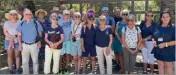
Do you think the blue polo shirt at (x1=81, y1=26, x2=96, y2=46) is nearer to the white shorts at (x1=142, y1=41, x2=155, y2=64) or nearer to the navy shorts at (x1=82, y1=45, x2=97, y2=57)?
the navy shorts at (x1=82, y1=45, x2=97, y2=57)

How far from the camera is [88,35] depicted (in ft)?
25.2

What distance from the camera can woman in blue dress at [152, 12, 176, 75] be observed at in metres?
6.65

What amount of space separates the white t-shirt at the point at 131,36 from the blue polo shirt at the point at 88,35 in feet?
2.27

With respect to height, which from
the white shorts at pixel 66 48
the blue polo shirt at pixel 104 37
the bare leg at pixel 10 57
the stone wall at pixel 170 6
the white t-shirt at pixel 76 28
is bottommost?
the bare leg at pixel 10 57

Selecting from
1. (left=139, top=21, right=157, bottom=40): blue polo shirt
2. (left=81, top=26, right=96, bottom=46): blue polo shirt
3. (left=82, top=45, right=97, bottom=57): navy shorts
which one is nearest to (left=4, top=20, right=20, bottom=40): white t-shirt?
(left=81, top=26, right=96, bottom=46): blue polo shirt

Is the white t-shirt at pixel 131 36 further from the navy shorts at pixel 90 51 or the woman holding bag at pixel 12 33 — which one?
the woman holding bag at pixel 12 33

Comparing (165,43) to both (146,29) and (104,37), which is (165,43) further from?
(104,37)

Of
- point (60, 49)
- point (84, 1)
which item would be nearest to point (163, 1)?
point (84, 1)

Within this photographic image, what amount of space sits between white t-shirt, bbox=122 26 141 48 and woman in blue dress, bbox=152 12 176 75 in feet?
2.49

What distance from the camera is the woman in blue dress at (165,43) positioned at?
665 centimetres

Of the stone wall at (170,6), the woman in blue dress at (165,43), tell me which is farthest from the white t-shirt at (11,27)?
the stone wall at (170,6)

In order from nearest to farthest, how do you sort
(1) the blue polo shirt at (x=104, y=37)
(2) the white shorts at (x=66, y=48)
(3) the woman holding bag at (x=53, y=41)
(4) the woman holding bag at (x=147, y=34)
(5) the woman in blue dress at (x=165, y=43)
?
1. (5) the woman in blue dress at (x=165, y=43)
2. (3) the woman holding bag at (x=53, y=41)
3. (1) the blue polo shirt at (x=104, y=37)
4. (4) the woman holding bag at (x=147, y=34)
5. (2) the white shorts at (x=66, y=48)

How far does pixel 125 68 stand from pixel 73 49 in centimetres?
128

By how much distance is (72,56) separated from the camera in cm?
830
